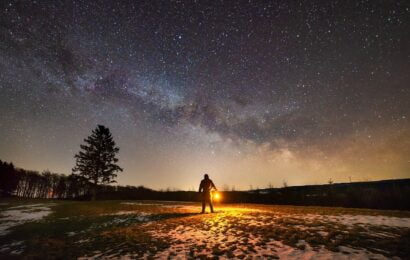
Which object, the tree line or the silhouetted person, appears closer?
the silhouetted person

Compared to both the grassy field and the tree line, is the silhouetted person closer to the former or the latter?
the grassy field

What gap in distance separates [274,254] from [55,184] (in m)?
117

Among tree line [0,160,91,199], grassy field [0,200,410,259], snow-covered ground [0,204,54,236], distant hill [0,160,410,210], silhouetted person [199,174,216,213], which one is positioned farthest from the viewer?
tree line [0,160,91,199]

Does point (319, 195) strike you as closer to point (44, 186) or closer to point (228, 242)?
point (228, 242)

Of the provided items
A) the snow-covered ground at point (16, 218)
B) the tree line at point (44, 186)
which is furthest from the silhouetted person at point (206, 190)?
the tree line at point (44, 186)

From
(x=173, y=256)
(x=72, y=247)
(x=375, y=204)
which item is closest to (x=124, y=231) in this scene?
(x=72, y=247)

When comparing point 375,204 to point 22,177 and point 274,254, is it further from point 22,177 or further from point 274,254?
point 22,177

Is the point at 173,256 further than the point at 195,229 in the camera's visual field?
No

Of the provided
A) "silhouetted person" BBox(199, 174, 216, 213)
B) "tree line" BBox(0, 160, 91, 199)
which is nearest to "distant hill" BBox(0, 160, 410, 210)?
"silhouetted person" BBox(199, 174, 216, 213)

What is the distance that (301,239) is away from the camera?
7730mm

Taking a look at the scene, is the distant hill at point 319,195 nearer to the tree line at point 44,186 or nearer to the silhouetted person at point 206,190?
the silhouetted person at point 206,190

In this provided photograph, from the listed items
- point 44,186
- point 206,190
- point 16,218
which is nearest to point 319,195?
point 206,190

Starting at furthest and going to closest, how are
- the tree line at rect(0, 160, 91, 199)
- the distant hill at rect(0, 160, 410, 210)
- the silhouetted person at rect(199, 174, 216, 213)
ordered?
the tree line at rect(0, 160, 91, 199) → the distant hill at rect(0, 160, 410, 210) → the silhouetted person at rect(199, 174, 216, 213)

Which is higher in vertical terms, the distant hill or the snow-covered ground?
the distant hill
